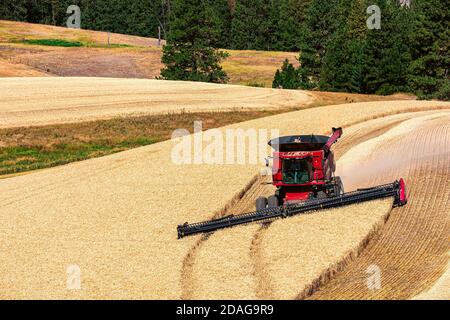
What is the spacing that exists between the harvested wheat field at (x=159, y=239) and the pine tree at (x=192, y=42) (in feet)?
179

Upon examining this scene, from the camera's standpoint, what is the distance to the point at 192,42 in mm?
91812

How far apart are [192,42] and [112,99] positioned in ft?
102

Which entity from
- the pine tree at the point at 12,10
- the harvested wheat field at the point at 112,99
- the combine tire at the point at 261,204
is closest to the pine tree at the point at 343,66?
the harvested wheat field at the point at 112,99

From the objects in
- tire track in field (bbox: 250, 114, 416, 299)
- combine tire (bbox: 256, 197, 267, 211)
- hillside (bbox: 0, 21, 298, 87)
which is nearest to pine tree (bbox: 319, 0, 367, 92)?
hillside (bbox: 0, 21, 298, 87)

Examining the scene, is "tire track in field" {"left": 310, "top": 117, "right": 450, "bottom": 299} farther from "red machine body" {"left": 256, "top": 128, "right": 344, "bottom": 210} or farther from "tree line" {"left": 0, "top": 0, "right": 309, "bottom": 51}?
"tree line" {"left": 0, "top": 0, "right": 309, "bottom": 51}

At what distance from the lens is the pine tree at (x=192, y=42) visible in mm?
89625

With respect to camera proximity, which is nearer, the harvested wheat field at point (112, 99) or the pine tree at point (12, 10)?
the harvested wheat field at point (112, 99)

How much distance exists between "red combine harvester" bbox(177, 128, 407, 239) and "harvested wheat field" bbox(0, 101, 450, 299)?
487 mm

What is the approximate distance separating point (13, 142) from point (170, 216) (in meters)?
23.2

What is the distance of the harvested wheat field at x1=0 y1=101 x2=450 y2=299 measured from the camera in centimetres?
1950

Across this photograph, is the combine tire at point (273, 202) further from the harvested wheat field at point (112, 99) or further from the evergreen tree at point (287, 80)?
the evergreen tree at point (287, 80)

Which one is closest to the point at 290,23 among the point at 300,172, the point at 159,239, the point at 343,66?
the point at 343,66
